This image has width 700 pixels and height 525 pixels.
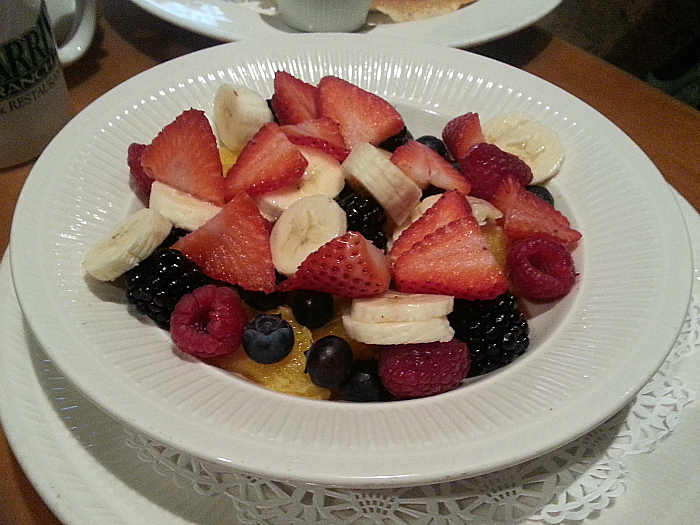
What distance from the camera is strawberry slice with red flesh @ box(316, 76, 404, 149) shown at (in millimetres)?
1376

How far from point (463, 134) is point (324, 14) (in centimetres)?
80

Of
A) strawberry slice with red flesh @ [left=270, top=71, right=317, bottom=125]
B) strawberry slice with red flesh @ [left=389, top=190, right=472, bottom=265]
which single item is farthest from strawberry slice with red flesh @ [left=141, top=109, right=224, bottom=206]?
strawberry slice with red flesh @ [left=389, top=190, right=472, bottom=265]

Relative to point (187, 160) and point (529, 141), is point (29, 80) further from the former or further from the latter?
point (529, 141)

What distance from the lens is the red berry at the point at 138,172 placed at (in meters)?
1.24

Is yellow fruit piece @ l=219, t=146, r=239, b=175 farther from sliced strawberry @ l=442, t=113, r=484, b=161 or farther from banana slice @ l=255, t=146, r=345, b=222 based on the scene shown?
sliced strawberry @ l=442, t=113, r=484, b=161

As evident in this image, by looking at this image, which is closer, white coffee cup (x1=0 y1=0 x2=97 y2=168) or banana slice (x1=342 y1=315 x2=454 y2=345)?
banana slice (x1=342 y1=315 x2=454 y2=345)

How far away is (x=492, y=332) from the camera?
1067 millimetres

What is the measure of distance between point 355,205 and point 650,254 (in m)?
0.58

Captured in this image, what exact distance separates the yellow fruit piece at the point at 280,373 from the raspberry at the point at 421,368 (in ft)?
0.45

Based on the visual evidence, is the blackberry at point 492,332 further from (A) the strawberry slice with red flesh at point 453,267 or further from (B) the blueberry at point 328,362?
(B) the blueberry at point 328,362

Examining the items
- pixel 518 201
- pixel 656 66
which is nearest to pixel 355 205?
pixel 518 201

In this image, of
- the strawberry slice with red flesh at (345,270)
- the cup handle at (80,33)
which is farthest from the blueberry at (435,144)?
the cup handle at (80,33)

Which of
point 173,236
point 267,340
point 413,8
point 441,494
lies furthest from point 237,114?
point 413,8

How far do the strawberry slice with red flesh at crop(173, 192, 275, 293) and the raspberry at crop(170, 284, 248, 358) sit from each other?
0.05 m
